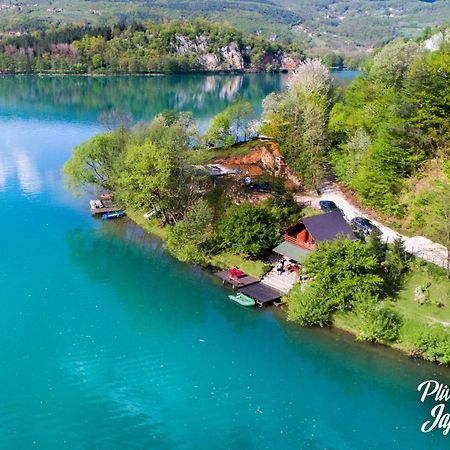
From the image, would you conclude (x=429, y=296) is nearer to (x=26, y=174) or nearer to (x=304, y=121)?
(x=304, y=121)

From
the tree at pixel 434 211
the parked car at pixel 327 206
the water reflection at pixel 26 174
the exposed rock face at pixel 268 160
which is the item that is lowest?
the water reflection at pixel 26 174

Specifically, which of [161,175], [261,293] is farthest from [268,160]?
[261,293]

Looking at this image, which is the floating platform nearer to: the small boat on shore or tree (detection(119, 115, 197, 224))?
the small boat on shore

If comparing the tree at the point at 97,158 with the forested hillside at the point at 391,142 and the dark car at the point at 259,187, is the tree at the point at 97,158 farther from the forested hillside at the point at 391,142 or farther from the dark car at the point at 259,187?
the forested hillside at the point at 391,142

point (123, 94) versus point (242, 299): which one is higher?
point (123, 94)

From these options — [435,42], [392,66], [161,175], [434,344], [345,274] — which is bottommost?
[434,344]

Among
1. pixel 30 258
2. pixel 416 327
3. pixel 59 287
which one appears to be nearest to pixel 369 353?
pixel 416 327

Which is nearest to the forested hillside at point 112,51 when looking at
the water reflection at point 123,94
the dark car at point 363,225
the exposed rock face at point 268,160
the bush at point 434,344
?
the water reflection at point 123,94
